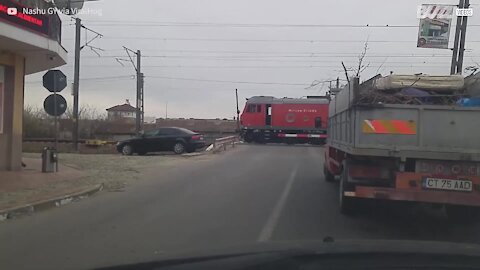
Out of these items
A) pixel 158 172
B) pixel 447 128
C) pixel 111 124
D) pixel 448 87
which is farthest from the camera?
pixel 111 124

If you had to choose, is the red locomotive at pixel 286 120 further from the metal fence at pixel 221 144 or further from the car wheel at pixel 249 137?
the metal fence at pixel 221 144

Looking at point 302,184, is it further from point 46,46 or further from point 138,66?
point 138,66

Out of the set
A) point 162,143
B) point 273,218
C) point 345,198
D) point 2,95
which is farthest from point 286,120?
point 345,198

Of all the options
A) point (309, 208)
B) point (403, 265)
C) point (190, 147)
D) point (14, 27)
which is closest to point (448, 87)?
point (309, 208)

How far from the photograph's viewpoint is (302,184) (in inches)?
597

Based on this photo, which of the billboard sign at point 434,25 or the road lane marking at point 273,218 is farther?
the billboard sign at point 434,25

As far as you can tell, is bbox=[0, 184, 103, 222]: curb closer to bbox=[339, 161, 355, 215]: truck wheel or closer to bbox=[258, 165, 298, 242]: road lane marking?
bbox=[258, 165, 298, 242]: road lane marking

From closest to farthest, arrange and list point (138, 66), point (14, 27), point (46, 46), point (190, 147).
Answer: point (14, 27)
point (46, 46)
point (190, 147)
point (138, 66)

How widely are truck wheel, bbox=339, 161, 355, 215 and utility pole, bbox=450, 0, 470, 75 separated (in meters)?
12.9

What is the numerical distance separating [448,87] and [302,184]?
6772 mm

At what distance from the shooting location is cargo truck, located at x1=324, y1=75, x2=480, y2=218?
773cm

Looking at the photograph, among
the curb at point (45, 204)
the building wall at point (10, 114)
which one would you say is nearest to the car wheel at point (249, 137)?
the building wall at point (10, 114)

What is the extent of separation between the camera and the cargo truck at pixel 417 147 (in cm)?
773

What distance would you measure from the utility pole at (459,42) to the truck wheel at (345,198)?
1286 centimetres
